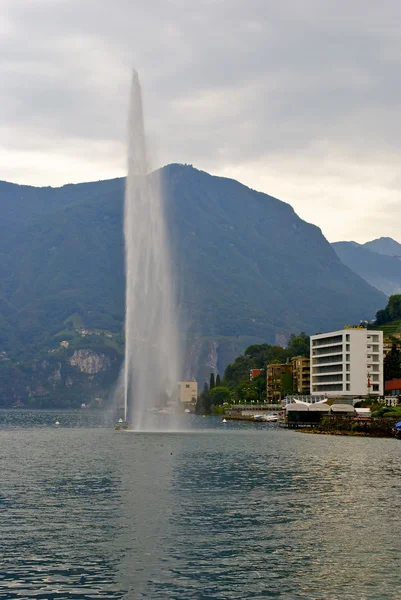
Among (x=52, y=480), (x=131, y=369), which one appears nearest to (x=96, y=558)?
(x=52, y=480)

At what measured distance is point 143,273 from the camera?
5684 inches

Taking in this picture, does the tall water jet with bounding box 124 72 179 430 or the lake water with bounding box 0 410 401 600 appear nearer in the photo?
the lake water with bounding box 0 410 401 600

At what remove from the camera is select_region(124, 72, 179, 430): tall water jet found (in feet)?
464

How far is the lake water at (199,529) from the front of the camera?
39.5 metres

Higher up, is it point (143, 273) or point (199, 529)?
point (143, 273)

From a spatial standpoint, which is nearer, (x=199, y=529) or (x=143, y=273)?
(x=199, y=529)

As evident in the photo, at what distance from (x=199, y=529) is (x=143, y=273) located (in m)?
94.0

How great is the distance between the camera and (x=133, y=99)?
140 meters

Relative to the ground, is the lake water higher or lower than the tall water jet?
lower

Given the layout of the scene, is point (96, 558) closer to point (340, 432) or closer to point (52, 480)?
point (52, 480)

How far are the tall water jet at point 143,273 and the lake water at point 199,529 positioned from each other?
46623 mm

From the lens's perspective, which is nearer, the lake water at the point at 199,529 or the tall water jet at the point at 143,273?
the lake water at the point at 199,529

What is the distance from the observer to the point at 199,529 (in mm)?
52562

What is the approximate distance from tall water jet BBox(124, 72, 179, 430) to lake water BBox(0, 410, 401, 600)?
4662cm
